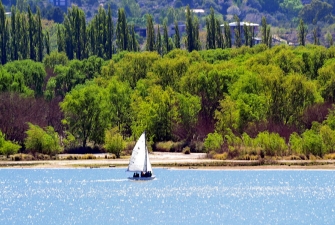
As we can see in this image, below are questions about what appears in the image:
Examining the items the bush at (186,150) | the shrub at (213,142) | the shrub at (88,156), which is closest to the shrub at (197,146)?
the bush at (186,150)

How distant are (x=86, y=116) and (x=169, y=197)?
34595mm

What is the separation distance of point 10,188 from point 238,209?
18.8m

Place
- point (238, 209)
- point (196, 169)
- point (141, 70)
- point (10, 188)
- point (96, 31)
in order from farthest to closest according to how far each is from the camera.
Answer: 1. point (96, 31)
2. point (141, 70)
3. point (196, 169)
4. point (10, 188)
5. point (238, 209)

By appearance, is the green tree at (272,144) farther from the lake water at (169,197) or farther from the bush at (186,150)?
the bush at (186,150)

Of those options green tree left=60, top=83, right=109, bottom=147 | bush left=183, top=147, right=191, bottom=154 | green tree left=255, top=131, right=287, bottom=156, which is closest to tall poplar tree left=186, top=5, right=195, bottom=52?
green tree left=60, top=83, right=109, bottom=147

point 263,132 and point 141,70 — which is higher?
point 141,70

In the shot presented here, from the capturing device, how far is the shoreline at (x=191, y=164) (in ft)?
274

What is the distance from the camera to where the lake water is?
5769 centimetres

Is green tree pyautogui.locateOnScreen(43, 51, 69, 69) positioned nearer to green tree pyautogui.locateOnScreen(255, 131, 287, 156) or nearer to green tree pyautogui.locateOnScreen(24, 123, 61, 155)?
green tree pyautogui.locateOnScreen(24, 123, 61, 155)

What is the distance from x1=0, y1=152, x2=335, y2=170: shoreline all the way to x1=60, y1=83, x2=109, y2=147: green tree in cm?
726

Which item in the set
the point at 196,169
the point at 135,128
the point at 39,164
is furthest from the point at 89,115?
the point at 196,169

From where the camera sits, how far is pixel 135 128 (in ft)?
331

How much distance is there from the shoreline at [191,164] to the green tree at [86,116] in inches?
286

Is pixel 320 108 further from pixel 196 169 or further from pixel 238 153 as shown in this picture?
pixel 196 169
